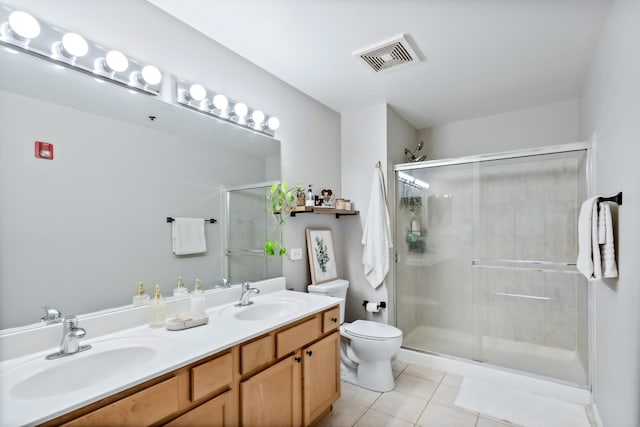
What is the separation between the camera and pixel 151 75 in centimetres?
169

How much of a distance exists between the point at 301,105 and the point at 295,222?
3.49 ft

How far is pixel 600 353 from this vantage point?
2084mm

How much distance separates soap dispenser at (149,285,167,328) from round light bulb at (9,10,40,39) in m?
1.27

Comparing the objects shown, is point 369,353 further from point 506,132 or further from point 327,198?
point 506,132

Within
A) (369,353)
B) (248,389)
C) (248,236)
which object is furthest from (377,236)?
(248,389)

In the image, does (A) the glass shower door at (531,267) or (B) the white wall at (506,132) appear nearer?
(A) the glass shower door at (531,267)

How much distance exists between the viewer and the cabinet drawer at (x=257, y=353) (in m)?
1.47

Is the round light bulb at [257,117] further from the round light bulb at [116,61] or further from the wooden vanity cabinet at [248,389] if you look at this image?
the wooden vanity cabinet at [248,389]

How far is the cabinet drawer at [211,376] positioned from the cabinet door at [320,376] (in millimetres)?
576

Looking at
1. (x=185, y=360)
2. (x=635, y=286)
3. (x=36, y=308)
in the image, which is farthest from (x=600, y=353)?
(x=36, y=308)

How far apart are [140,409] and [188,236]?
3.25 feet

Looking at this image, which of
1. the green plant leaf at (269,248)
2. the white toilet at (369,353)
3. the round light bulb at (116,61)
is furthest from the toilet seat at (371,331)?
the round light bulb at (116,61)

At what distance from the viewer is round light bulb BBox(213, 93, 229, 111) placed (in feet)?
6.74

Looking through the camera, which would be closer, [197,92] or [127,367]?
[127,367]
